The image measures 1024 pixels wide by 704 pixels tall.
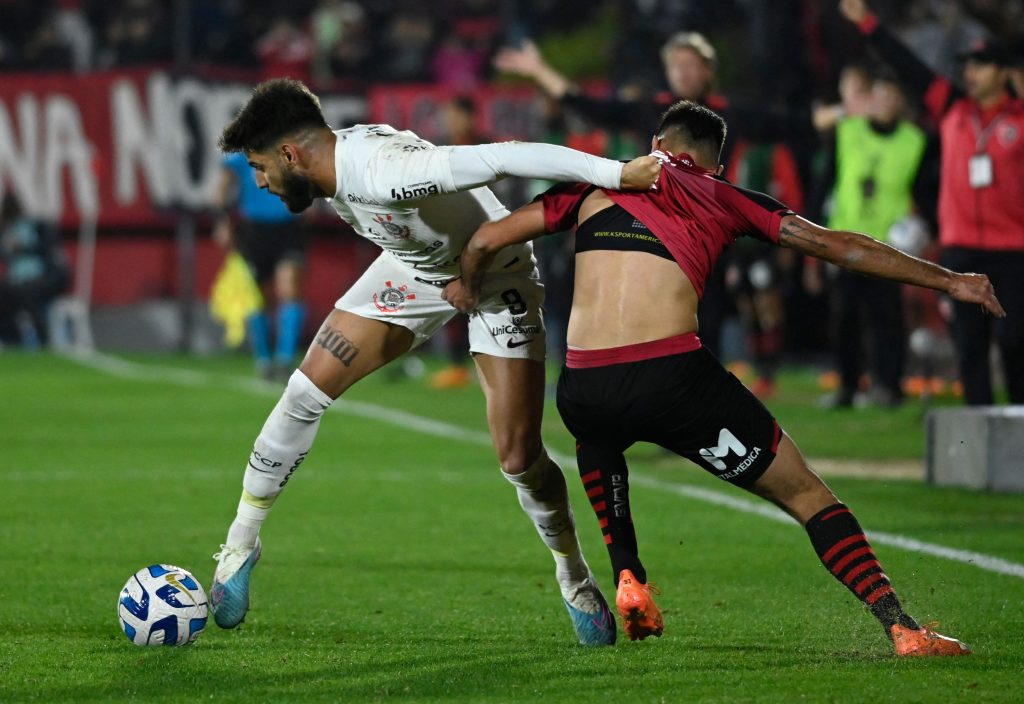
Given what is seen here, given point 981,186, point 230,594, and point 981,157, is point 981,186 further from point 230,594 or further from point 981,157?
point 230,594

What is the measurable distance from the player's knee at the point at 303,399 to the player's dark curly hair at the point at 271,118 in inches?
31.4

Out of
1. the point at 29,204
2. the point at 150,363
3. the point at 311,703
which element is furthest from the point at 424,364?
the point at 311,703

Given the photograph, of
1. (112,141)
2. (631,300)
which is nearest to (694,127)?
(631,300)

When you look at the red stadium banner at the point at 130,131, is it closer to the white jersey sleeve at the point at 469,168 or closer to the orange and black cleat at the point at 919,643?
the white jersey sleeve at the point at 469,168

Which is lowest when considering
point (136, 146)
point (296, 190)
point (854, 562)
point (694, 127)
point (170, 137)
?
point (136, 146)

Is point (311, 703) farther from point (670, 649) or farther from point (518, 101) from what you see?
point (518, 101)

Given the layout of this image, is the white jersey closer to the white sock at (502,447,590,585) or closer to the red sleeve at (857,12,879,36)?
the white sock at (502,447,590,585)

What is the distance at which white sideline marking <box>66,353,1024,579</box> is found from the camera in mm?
7145

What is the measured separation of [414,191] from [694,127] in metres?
0.91

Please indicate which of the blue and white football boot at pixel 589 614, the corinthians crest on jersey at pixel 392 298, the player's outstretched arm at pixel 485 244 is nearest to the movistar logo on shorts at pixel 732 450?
the blue and white football boot at pixel 589 614

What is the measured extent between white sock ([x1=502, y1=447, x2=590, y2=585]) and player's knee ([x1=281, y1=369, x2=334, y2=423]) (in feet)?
2.17

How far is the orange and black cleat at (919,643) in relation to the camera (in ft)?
16.6

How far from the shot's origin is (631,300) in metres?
5.25

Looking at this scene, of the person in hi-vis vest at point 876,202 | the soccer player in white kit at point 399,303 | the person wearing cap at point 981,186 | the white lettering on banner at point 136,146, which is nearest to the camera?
the soccer player in white kit at point 399,303
